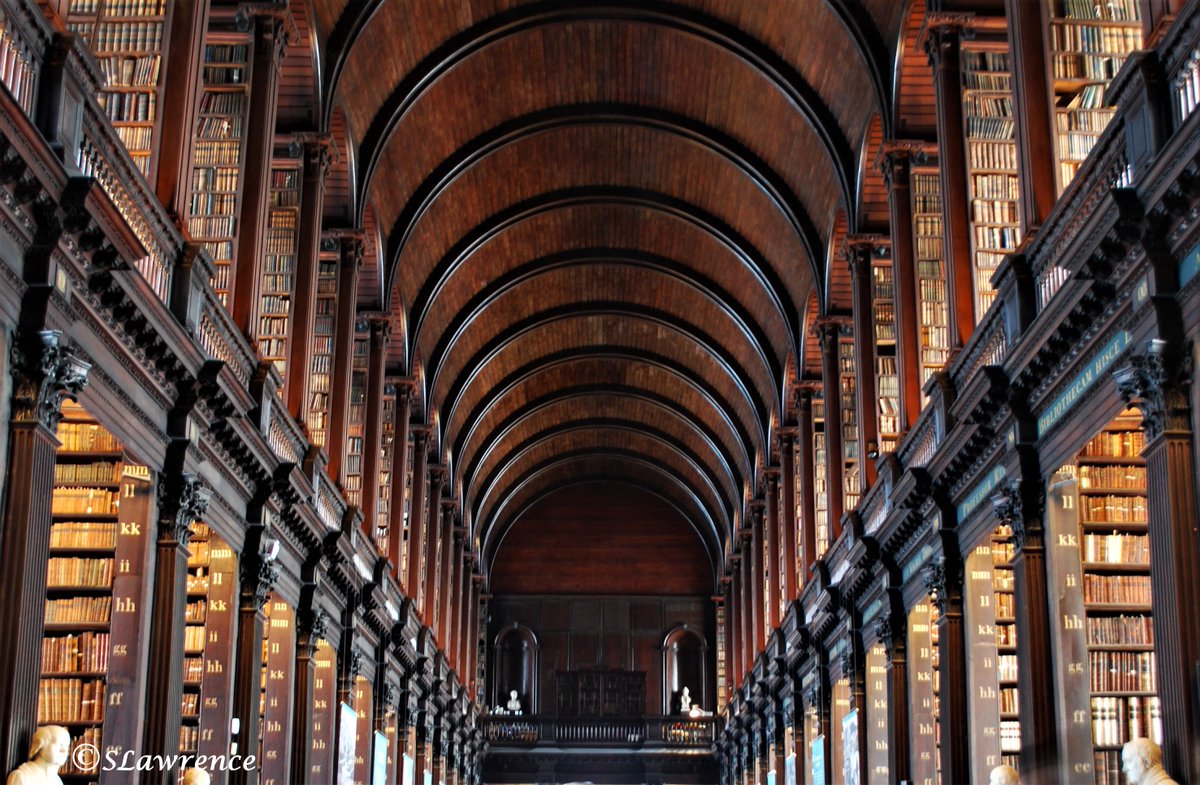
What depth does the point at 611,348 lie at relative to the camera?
110 feet

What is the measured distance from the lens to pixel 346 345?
19.6 m

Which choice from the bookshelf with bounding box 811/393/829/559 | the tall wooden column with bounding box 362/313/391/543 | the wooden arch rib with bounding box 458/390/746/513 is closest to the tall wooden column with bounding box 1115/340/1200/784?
the tall wooden column with bounding box 362/313/391/543

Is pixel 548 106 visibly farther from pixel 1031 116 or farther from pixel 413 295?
pixel 1031 116

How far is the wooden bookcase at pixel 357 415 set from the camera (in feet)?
71.1

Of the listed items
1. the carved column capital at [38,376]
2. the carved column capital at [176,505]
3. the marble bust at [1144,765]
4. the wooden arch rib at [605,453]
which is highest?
the wooden arch rib at [605,453]

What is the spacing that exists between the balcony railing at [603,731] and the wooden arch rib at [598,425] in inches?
249

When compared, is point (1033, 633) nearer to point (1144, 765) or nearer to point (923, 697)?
point (1144, 765)

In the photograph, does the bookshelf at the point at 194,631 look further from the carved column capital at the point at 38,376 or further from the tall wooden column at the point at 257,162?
the carved column capital at the point at 38,376

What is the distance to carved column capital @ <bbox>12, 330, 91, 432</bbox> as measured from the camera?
28.9 ft

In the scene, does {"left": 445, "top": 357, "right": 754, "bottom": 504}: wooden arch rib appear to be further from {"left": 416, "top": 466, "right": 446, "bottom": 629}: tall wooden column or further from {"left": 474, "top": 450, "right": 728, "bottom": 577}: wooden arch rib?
{"left": 474, "top": 450, "right": 728, "bottom": 577}: wooden arch rib

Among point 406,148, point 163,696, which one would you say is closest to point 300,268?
point 406,148

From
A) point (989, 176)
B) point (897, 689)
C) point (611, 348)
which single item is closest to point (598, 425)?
point (611, 348)

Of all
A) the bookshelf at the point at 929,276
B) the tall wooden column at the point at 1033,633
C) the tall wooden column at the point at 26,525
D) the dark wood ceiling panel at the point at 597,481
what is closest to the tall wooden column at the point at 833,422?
the bookshelf at the point at 929,276

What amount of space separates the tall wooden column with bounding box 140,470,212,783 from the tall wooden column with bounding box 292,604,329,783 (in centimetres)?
456
